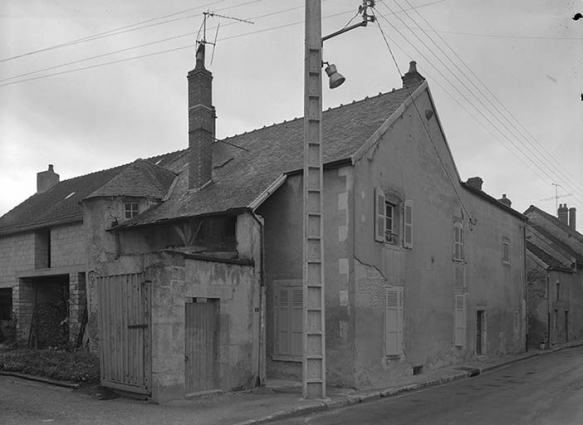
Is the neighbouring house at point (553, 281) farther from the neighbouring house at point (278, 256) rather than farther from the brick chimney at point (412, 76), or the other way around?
the brick chimney at point (412, 76)

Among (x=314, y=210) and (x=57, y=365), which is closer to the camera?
(x=314, y=210)

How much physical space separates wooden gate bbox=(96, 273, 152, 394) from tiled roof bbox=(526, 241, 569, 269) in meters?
24.5

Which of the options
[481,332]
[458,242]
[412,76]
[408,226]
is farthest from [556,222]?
[408,226]

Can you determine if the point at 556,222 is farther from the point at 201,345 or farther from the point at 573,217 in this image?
the point at 201,345

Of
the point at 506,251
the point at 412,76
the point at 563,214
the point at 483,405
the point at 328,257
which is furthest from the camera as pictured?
the point at 563,214

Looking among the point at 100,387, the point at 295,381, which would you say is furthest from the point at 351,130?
the point at 100,387

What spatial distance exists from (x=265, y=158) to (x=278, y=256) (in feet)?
11.7

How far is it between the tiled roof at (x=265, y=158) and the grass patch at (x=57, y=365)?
12.7 feet

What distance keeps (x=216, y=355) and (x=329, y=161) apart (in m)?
5.16

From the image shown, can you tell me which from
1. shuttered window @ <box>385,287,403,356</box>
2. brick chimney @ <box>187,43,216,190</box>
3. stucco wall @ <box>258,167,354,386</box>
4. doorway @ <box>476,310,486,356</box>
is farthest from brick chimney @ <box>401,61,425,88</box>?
doorway @ <box>476,310,486,356</box>

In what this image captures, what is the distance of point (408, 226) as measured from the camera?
16.2 metres

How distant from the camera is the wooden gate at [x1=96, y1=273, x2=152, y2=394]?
36.4ft

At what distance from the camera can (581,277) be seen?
35.6 metres

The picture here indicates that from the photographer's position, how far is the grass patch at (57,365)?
13102mm
